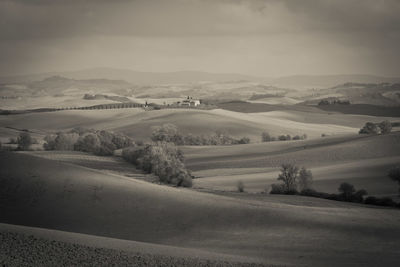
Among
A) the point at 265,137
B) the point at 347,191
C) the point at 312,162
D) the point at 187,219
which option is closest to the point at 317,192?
Result: the point at 347,191

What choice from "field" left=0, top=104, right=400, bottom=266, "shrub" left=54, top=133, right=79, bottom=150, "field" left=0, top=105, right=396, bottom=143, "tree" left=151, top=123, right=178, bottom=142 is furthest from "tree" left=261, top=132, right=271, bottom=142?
"field" left=0, top=104, right=400, bottom=266

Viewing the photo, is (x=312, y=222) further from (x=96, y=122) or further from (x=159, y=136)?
(x=96, y=122)

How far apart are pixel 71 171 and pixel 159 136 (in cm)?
5988

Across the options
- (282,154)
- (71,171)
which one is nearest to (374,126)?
(282,154)

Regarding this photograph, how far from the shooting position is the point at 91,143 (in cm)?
7794

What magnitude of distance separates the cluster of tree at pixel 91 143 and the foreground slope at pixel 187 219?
4188 cm

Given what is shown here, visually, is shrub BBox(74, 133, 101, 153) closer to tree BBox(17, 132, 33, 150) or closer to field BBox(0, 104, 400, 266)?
tree BBox(17, 132, 33, 150)

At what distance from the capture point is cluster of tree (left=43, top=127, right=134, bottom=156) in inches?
3014

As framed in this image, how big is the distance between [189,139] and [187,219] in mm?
67317

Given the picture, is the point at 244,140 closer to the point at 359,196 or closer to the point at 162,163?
the point at 162,163

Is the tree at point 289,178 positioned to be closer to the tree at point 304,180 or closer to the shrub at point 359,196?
the tree at point 304,180

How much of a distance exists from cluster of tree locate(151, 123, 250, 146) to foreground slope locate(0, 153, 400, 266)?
5844cm

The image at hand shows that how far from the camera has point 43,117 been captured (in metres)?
134

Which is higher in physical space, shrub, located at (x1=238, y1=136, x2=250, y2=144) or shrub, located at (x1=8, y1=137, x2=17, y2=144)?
shrub, located at (x1=238, y1=136, x2=250, y2=144)
